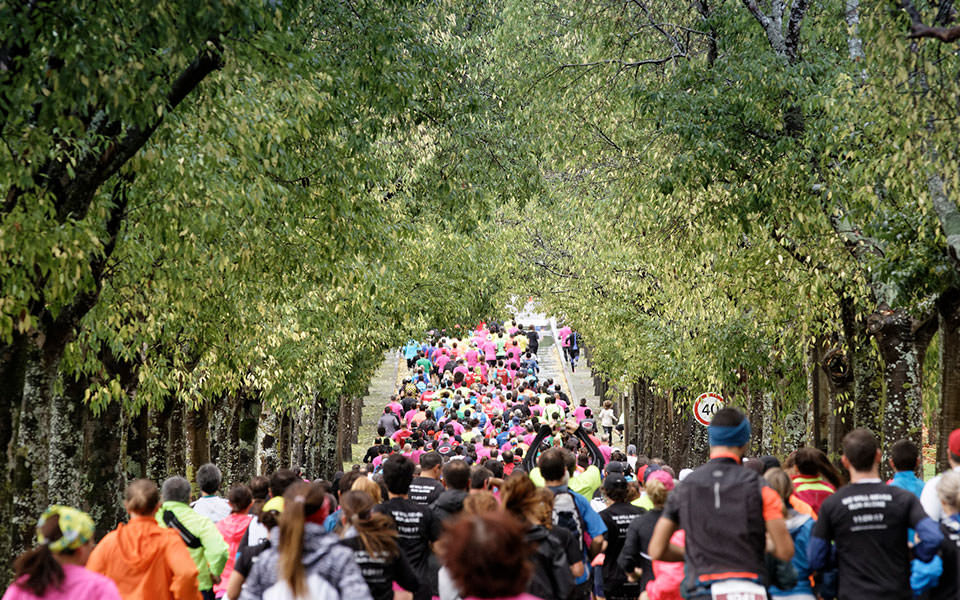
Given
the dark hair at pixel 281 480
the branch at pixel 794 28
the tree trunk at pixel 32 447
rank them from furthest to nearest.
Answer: the branch at pixel 794 28
the tree trunk at pixel 32 447
the dark hair at pixel 281 480

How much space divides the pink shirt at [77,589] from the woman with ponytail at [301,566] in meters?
0.70

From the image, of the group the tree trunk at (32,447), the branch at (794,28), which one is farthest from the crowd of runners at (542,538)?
the branch at (794,28)

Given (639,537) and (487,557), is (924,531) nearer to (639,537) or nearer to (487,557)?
(639,537)

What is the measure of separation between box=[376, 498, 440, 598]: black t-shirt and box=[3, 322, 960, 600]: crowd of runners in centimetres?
1

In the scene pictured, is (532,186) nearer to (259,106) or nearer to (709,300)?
(709,300)

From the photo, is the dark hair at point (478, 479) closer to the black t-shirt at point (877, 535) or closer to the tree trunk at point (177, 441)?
the black t-shirt at point (877, 535)

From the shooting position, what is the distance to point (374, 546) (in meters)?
7.32

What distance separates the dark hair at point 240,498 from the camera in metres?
9.88

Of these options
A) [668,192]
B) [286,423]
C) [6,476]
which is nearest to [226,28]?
[6,476]

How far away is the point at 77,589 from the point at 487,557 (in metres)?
2.30

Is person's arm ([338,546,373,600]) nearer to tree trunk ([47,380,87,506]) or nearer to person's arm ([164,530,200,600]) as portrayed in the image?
person's arm ([164,530,200,600])

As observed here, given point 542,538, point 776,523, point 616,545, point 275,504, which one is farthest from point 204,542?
point 776,523

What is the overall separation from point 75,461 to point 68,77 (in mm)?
5046

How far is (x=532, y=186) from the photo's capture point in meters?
19.0
